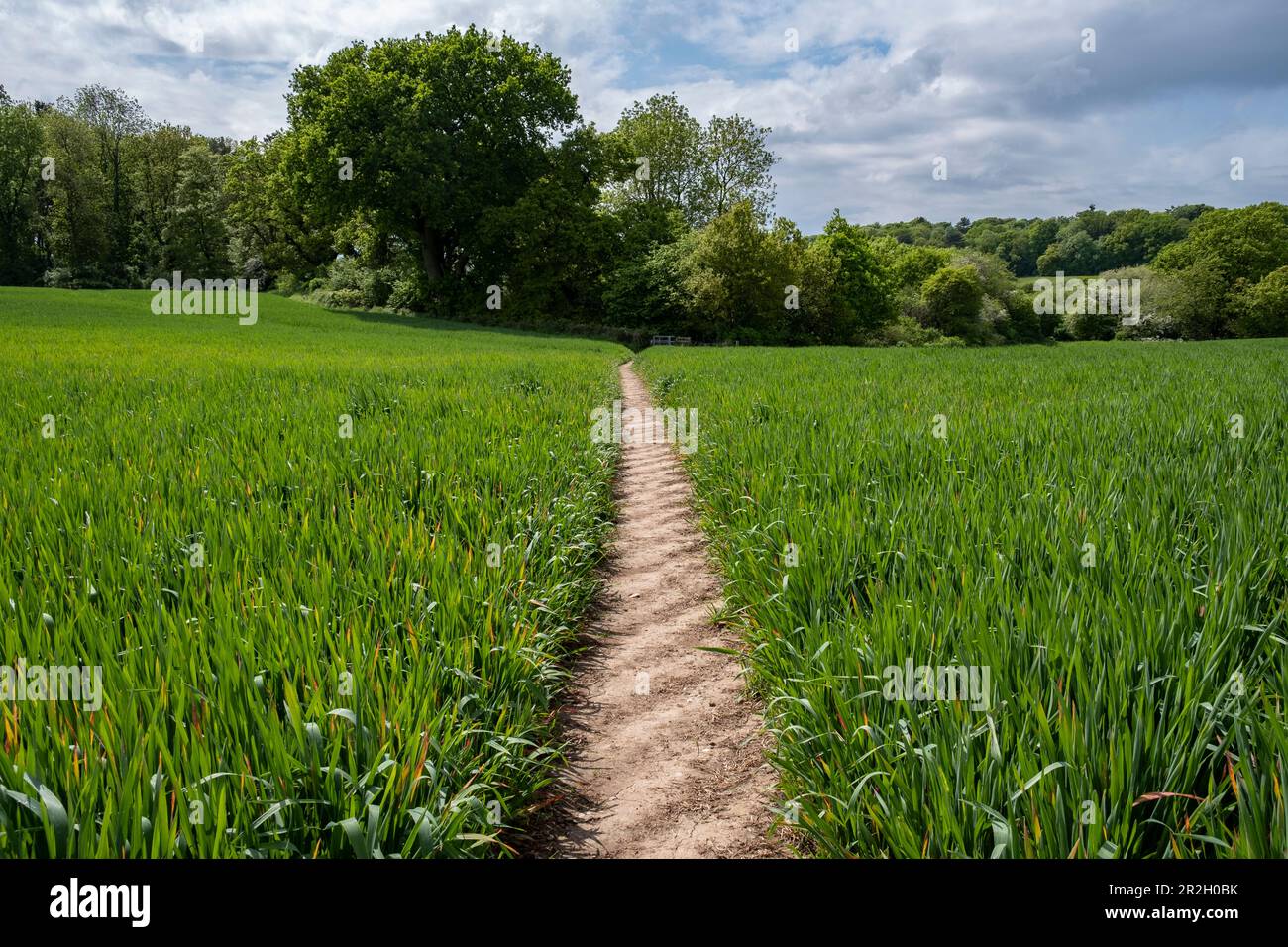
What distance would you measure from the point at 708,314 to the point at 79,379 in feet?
107

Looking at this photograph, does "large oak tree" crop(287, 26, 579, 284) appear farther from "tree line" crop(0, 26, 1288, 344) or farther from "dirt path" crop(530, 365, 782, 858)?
"dirt path" crop(530, 365, 782, 858)

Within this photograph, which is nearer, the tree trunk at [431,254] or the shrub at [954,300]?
the tree trunk at [431,254]

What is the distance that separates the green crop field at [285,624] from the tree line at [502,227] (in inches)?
1346

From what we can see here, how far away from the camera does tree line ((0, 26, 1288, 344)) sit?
38.4 metres

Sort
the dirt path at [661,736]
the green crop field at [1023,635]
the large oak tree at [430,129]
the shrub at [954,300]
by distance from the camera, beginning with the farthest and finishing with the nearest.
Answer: the shrub at [954,300], the large oak tree at [430,129], the dirt path at [661,736], the green crop field at [1023,635]

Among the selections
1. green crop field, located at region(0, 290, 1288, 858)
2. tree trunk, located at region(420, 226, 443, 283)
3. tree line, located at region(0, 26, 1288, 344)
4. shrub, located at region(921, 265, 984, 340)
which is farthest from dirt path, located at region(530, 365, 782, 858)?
shrub, located at region(921, 265, 984, 340)

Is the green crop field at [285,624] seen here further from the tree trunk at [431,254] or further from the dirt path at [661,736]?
the tree trunk at [431,254]

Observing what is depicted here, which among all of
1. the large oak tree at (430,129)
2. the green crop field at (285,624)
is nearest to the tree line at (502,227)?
the large oak tree at (430,129)

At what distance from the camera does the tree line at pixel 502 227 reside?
1513 inches

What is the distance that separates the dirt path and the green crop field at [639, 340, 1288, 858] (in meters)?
0.19

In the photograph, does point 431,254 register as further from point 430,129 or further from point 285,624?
point 285,624

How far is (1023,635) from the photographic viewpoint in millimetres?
2371

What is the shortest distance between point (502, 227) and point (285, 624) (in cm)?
3920
